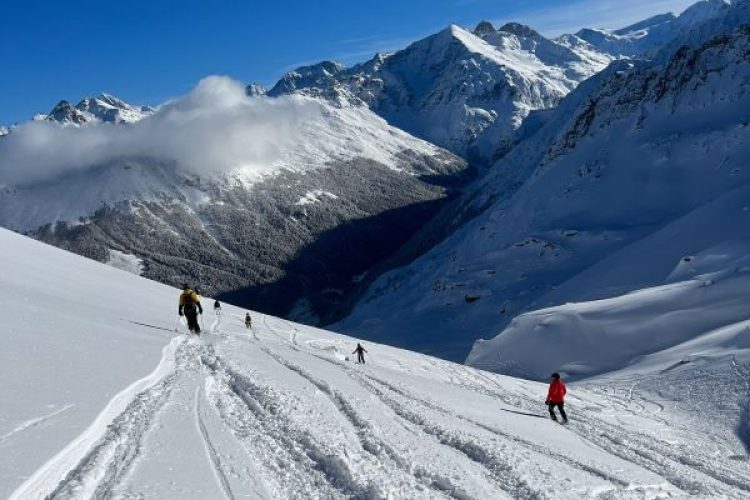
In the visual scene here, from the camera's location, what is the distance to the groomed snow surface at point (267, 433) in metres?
8.92

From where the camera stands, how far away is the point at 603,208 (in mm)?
102250

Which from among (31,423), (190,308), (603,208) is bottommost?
(31,423)

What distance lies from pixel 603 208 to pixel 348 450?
9901 cm

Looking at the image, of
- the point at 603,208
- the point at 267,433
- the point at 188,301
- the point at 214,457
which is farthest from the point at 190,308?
the point at 603,208

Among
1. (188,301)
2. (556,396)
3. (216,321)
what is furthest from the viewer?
(216,321)

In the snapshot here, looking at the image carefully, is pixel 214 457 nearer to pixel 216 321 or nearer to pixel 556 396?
pixel 556 396

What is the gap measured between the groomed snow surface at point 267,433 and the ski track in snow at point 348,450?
39 mm

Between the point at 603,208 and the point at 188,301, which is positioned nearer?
the point at 188,301

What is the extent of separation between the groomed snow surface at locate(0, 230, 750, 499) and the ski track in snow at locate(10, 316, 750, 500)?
39mm

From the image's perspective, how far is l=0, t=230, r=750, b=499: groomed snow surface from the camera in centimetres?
892

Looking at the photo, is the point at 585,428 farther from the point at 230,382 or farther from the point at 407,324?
the point at 407,324

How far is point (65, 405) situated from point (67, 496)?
3.65m

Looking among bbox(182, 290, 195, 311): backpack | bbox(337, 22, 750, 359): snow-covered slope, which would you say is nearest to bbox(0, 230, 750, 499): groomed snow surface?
Result: bbox(182, 290, 195, 311): backpack

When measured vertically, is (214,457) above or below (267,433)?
below
